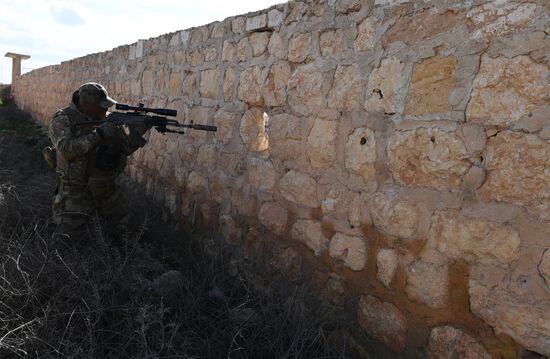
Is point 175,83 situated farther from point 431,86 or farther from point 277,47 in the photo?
point 431,86

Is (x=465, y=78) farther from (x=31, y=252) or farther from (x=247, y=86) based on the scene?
A: (x=31, y=252)

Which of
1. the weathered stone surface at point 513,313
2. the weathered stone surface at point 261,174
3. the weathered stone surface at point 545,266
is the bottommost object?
the weathered stone surface at point 513,313

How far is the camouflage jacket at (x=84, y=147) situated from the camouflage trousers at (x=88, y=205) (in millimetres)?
66

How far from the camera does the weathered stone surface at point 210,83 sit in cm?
402

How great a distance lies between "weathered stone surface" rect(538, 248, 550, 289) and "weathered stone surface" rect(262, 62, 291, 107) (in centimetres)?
191

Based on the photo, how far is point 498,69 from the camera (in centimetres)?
196

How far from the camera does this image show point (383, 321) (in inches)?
98.7

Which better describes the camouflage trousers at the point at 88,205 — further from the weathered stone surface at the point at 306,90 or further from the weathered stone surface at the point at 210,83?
the weathered stone surface at the point at 306,90

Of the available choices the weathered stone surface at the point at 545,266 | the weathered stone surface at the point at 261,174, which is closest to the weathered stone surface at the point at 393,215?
Answer: the weathered stone surface at the point at 545,266

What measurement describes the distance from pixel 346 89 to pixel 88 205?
2385 millimetres

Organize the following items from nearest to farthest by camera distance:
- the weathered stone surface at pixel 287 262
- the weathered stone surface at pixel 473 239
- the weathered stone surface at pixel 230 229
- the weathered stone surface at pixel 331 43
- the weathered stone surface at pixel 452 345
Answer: the weathered stone surface at pixel 473 239
the weathered stone surface at pixel 452 345
the weathered stone surface at pixel 331 43
the weathered stone surface at pixel 287 262
the weathered stone surface at pixel 230 229

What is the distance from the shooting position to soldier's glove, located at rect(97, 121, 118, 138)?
3.55 m

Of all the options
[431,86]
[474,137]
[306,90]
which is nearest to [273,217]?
[306,90]

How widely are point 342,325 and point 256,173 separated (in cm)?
130
